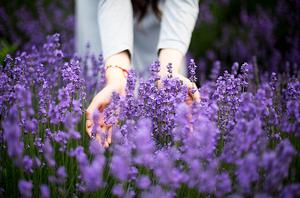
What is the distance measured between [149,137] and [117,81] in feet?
2.52

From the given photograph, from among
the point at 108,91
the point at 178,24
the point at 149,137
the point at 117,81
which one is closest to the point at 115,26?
the point at 178,24

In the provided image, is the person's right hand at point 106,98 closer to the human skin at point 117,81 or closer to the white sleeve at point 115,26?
the human skin at point 117,81

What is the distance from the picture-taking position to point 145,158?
1195mm

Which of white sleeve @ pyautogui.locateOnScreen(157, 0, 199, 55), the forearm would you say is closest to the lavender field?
the forearm

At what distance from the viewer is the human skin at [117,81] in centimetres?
181

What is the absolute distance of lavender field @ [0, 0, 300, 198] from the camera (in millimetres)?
1183

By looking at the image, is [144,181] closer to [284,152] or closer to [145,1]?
[284,152]

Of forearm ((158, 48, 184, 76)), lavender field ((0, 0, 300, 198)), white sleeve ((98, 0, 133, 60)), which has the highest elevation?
white sleeve ((98, 0, 133, 60))

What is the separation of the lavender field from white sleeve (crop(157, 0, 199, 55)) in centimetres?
37

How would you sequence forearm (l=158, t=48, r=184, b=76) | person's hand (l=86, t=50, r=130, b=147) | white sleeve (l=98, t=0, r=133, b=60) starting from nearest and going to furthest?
person's hand (l=86, t=50, r=130, b=147)
forearm (l=158, t=48, r=184, b=76)
white sleeve (l=98, t=0, r=133, b=60)

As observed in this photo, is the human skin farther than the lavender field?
Yes

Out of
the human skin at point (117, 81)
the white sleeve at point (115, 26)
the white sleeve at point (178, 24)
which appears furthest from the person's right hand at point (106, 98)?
the white sleeve at point (178, 24)

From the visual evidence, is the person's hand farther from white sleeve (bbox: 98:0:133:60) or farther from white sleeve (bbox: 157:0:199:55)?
white sleeve (bbox: 157:0:199:55)

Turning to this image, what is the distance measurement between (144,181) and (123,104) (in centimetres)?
56
